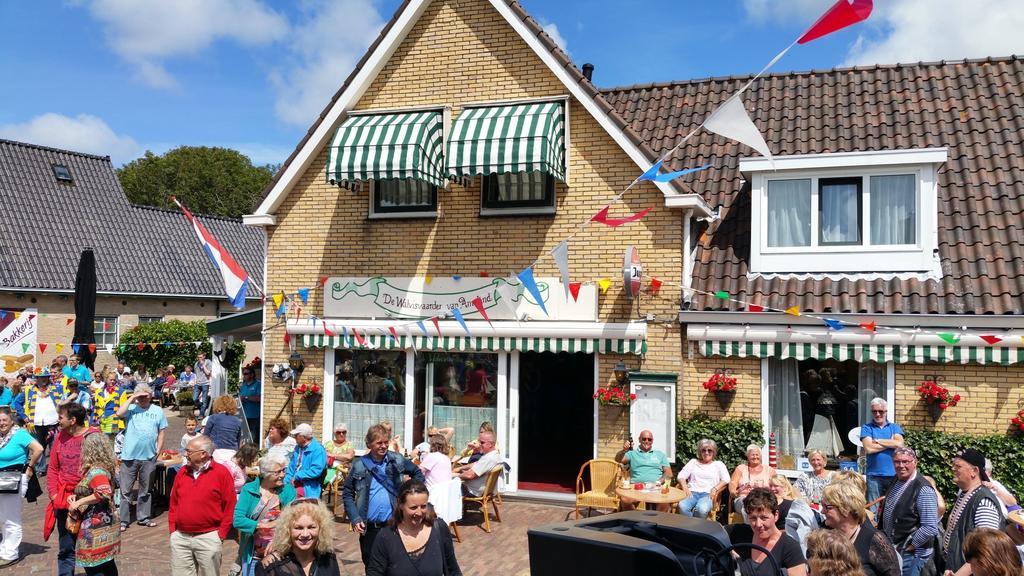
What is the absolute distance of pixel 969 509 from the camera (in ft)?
20.1

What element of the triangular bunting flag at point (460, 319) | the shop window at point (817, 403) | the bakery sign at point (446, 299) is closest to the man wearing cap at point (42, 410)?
the bakery sign at point (446, 299)

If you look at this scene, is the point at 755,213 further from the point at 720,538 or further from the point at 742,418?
the point at 720,538

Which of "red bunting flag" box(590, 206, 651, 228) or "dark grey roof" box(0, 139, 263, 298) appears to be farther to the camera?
"dark grey roof" box(0, 139, 263, 298)

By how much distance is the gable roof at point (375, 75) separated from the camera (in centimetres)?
1201

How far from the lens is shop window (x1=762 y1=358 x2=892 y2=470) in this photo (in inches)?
445

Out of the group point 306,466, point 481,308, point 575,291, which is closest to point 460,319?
point 481,308

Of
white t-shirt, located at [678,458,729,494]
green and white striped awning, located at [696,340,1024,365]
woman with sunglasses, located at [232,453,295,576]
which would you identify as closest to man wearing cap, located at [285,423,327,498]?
woman with sunglasses, located at [232,453,295,576]

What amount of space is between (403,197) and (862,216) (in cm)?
750

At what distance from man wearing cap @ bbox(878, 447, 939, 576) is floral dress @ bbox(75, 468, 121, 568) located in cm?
710

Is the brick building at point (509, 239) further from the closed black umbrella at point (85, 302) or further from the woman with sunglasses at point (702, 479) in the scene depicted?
the closed black umbrella at point (85, 302)

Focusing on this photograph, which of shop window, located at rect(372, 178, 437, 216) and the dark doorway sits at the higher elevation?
shop window, located at rect(372, 178, 437, 216)

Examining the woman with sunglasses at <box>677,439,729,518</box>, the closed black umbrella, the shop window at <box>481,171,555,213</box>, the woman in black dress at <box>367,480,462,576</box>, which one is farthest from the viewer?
the closed black umbrella

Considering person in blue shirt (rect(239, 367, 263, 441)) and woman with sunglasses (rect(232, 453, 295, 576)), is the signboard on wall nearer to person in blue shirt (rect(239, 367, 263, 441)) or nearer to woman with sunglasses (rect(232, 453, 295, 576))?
person in blue shirt (rect(239, 367, 263, 441))

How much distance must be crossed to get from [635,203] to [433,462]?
518 cm
